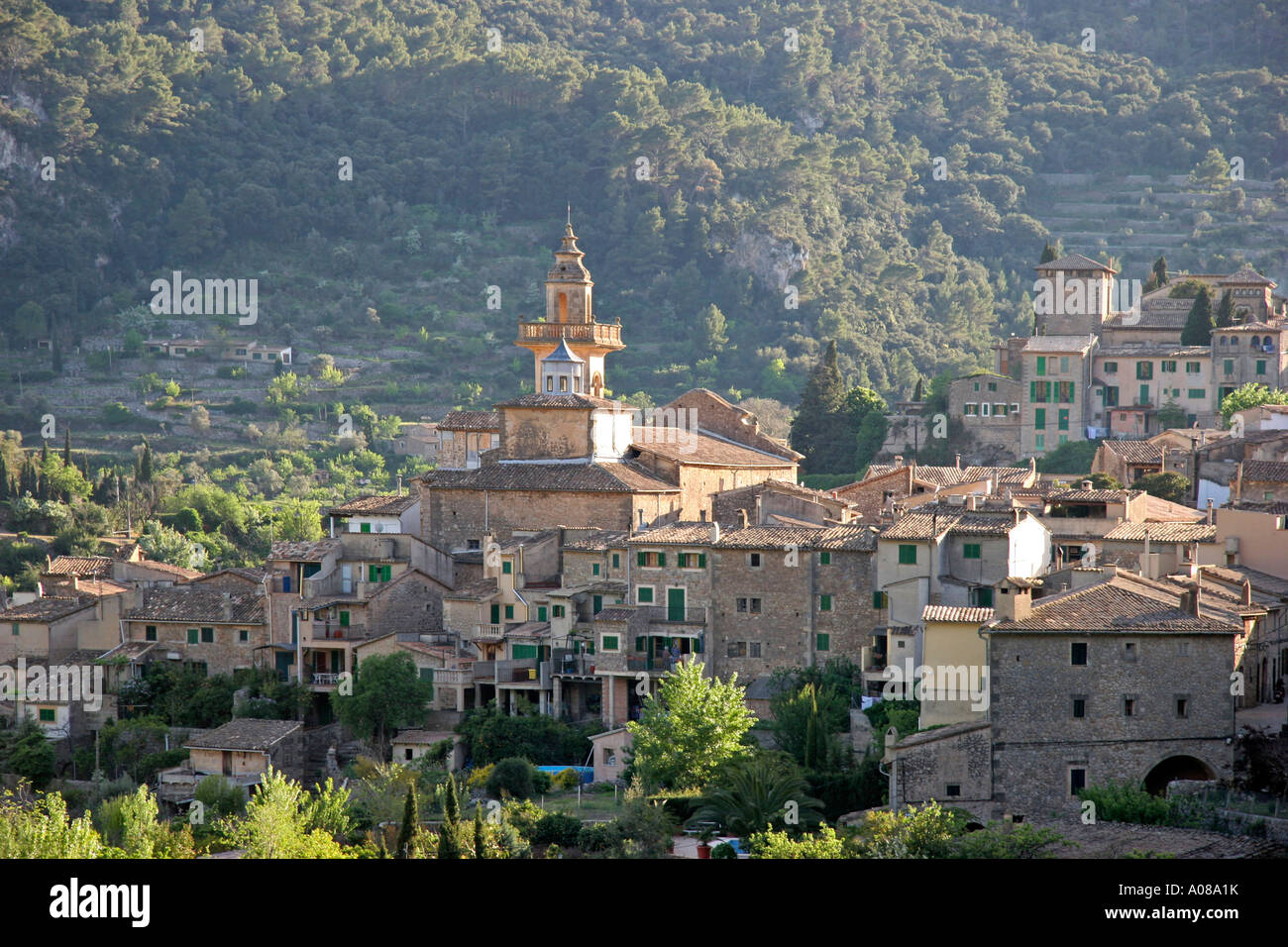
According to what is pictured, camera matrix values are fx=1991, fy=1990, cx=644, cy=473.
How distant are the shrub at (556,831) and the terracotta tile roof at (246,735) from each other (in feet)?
29.2

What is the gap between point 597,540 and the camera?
42500mm

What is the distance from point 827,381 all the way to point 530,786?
1303 inches

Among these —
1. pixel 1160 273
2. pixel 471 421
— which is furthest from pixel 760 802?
pixel 1160 273

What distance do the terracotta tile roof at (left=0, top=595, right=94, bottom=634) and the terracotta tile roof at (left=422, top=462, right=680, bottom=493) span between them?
9058 millimetres

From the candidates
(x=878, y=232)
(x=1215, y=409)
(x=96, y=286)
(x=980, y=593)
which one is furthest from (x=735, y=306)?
(x=980, y=593)

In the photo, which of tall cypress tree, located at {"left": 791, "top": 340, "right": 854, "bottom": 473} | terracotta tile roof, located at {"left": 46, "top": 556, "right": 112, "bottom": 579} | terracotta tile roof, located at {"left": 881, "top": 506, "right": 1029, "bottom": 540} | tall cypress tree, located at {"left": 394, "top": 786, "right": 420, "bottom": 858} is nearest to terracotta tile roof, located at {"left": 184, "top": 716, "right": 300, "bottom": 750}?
tall cypress tree, located at {"left": 394, "top": 786, "right": 420, "bottom": 858}

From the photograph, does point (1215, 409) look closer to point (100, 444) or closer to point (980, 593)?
point (980, 593)

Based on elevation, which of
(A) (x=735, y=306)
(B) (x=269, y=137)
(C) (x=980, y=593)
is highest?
(B) (x=269, y=137)

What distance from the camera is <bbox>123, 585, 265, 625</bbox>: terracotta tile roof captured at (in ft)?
146

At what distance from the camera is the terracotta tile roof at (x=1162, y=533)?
132 ft

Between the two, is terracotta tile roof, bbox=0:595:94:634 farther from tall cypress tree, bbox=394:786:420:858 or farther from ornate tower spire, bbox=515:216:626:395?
tall cypress tree, bbox=394:786:420:858

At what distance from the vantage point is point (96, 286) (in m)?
125

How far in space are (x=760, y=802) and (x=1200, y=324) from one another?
117 feet

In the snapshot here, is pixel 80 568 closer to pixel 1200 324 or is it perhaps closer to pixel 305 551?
pixel 305 551
